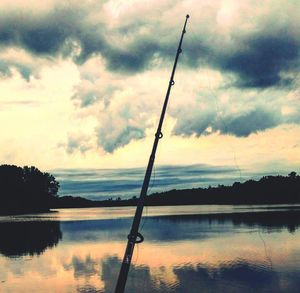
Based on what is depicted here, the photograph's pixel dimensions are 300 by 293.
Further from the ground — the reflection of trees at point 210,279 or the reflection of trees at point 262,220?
the reflection of trees at point 262,220

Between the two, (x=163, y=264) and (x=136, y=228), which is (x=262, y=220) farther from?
(x=136, y=228)

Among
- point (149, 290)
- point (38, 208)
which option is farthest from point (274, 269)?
point (38, 208)

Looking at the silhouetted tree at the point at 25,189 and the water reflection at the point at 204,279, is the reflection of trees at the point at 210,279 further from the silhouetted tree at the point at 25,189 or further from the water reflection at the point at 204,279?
the silhouetted tree at the point at 25,189

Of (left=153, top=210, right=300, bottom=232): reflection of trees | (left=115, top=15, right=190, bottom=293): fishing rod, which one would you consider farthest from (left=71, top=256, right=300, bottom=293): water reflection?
(left=153, top=210, right=300, bottom=232): reflection of trees

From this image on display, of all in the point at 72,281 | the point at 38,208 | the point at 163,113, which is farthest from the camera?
the point at 38,208

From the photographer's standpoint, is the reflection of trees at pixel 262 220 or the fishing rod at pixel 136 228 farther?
the reflection of trees at pixel 262 220

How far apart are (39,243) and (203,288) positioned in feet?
95.2

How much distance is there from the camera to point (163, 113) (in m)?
7.75

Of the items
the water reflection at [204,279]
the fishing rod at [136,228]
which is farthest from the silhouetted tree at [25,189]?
the fishing rod at [136,228]

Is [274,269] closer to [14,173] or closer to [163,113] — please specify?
[163,113]

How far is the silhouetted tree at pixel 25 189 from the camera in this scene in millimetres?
163250

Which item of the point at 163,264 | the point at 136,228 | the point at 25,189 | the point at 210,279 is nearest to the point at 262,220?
the point at 163,264

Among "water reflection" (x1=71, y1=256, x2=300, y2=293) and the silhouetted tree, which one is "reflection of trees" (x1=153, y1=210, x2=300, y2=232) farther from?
the silhouetted tree

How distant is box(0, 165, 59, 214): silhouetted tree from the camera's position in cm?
16325
